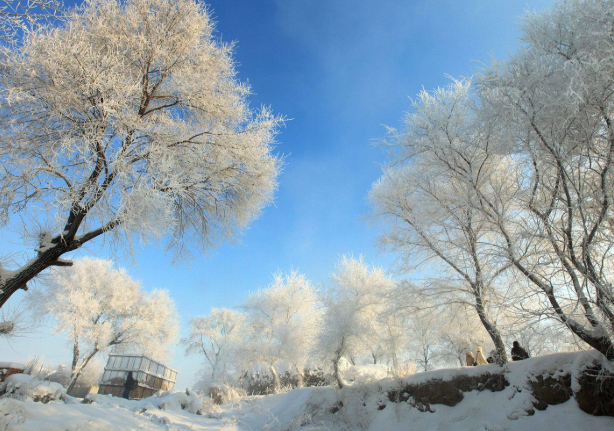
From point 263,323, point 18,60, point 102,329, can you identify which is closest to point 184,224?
point 18,60

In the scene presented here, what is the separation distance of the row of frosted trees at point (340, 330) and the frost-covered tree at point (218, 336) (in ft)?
0.33

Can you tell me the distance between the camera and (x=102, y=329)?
19734 mm

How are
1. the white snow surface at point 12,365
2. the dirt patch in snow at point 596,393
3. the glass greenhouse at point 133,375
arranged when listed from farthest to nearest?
the glass greenhouse at point 133,375
the white snow surface at point 12,365
the dirt patch in snow at point 596,393

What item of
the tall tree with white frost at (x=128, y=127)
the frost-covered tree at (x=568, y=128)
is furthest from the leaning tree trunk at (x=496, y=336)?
the tall tree with white frost at (x=128, y=127)

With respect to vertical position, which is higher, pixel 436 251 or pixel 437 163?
pixel 437 163

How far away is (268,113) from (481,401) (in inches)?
338

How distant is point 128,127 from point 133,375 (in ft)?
62.1

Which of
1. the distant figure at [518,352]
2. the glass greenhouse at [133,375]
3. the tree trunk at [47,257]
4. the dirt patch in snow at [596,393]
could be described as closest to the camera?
the tree trunk at [47,257]

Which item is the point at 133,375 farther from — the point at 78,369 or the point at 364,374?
the point at 364,374

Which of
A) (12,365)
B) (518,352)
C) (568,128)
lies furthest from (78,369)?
(568,128)

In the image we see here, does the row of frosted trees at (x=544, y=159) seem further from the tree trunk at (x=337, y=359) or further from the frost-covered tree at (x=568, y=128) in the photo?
the tree trunk at (x=337, y=359)

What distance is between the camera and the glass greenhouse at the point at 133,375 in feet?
60.5

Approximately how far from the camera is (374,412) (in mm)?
10219

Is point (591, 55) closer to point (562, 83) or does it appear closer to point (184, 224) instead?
point (562, 83)
